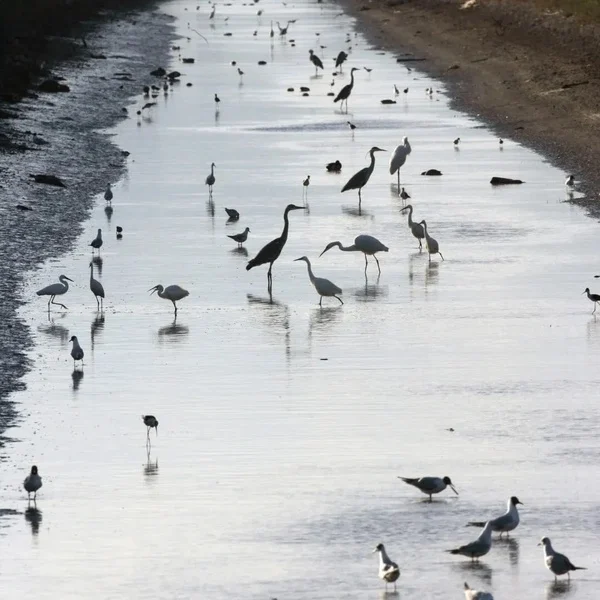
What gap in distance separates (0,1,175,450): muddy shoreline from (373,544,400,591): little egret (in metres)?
4.40

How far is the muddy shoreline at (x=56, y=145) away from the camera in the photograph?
67.9 feet

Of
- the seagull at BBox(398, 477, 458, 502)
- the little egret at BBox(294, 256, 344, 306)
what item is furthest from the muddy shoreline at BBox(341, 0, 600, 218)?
the seagull at BBox(398, 477, 458, 502)

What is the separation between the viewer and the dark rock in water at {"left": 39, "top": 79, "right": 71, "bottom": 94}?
153 feet

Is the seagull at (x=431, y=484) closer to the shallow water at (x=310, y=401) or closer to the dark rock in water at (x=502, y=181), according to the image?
the shallow water at (x=310, y=401)

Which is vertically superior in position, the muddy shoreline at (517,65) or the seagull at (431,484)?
the muddy shoreline at (517,65)

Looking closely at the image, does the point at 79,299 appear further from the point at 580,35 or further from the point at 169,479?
the point at 580,35

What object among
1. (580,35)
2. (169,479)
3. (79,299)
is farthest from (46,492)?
(580,35)

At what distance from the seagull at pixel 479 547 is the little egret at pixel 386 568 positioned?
55 cm

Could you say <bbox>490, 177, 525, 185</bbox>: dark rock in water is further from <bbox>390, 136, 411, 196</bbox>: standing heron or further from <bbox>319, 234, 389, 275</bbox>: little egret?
<bbox>319, 234, 389, 275</bbox>: little egret

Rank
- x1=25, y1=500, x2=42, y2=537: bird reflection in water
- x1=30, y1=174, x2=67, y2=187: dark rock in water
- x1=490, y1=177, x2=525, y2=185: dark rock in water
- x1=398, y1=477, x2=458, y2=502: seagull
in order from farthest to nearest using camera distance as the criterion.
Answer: x1=490, y1=177, x2=525, y2=185: dark rock in water < x1=30, y1=174, x2=67, y2=187: dark rock in water < x1=398, y1=477, x2=458, y2=502: seagull < x1=25, y1=500, x2=42, y2=537: bird reflection in water

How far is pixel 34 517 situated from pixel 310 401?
391 cm

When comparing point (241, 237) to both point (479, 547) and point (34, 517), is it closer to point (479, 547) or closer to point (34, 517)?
point (34, 517)

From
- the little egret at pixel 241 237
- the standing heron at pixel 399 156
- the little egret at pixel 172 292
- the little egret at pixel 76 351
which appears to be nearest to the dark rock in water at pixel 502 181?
the standing heron at pixel 399 156

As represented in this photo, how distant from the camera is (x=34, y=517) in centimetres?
1233
